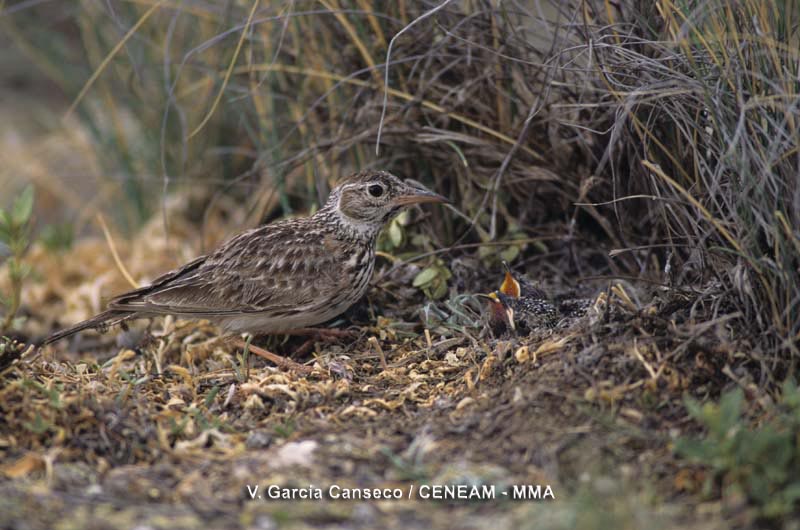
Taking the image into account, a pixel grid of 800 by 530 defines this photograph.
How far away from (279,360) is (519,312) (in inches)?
48.0

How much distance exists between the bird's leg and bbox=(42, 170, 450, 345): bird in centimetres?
12

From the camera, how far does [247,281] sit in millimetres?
4742

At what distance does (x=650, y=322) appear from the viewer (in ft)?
11.7

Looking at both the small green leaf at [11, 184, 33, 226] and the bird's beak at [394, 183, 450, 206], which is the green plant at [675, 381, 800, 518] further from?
the small green leaf at [11, 184, 33, 226]

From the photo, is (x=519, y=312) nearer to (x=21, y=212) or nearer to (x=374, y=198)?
(x=374, y=198)

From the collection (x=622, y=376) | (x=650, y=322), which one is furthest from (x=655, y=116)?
(x=622, y=376)

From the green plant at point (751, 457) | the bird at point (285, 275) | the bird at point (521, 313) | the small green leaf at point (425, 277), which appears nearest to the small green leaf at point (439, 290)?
the small green leaf at point (425, 277)

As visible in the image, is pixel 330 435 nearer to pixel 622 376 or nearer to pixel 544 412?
pixel 544 412

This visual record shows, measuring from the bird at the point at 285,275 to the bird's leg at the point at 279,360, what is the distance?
0.39 feet

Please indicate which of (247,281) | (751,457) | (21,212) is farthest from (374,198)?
(751,457)

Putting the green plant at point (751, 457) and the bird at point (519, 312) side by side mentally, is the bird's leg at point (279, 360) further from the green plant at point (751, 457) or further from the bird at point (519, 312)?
the green plant at point (751, 457)

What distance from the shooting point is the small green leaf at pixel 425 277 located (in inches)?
187

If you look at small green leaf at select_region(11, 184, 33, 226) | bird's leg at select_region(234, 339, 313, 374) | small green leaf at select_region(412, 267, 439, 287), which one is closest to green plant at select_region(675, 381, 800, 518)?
bird's leg at select_region(234, 339, 313, 374)

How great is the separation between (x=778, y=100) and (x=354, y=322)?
2.40 m
